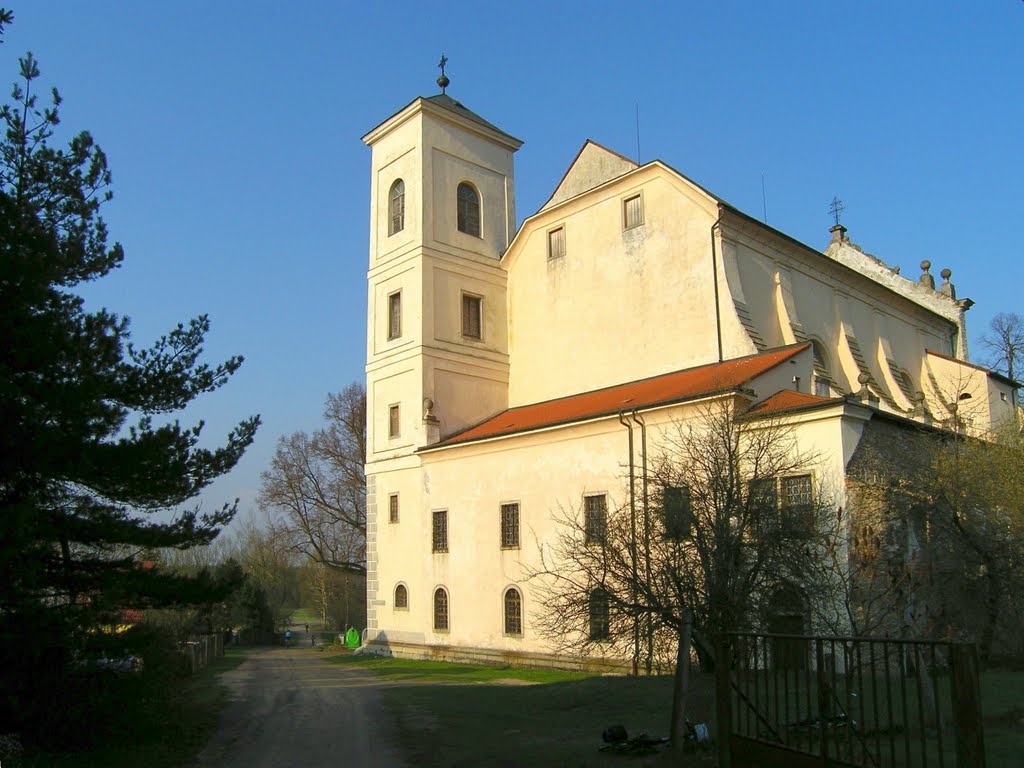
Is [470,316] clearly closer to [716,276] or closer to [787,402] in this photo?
[716,276]

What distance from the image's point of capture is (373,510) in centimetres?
3231

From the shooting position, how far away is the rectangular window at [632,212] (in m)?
29.2

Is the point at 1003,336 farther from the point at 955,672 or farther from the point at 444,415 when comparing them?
the point at 955,672

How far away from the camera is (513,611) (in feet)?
85.4

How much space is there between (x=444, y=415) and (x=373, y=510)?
15.5 feet

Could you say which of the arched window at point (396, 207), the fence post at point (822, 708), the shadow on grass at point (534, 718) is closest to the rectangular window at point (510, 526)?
the shadow on grass at point (534, 718)

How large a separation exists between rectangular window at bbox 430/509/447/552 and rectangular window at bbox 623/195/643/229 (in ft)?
38.1

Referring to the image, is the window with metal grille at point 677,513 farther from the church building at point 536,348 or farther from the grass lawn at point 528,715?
the church building at point 536,348

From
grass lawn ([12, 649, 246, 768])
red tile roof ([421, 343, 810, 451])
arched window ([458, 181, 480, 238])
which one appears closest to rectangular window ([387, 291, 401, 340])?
arched window ([458, 181, 480, 238])

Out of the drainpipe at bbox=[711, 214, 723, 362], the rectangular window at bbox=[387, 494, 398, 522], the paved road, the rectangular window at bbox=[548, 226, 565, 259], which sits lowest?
the paved road

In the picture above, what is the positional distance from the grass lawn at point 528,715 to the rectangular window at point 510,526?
14.4 ft

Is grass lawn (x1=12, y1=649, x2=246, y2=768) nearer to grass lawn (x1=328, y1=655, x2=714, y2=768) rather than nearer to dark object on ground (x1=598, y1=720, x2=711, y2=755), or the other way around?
grass lawn (x1=328, y1=655, x2=714, y2=768)

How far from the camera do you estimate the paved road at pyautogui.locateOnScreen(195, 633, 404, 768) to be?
12258 millimetres

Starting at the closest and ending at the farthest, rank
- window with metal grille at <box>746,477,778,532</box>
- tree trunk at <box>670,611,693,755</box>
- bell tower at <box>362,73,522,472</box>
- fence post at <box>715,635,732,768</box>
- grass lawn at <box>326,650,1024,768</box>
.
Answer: fence post at <box>715,635,732,768</box>
tree trunk at <box>670,611,693,755</box>
grass lawn at <box>326,650,1024,768</box>
window with metal grille at <box>746,477,778,532</box>
bell tower at <box>362,73,522,472</box>
